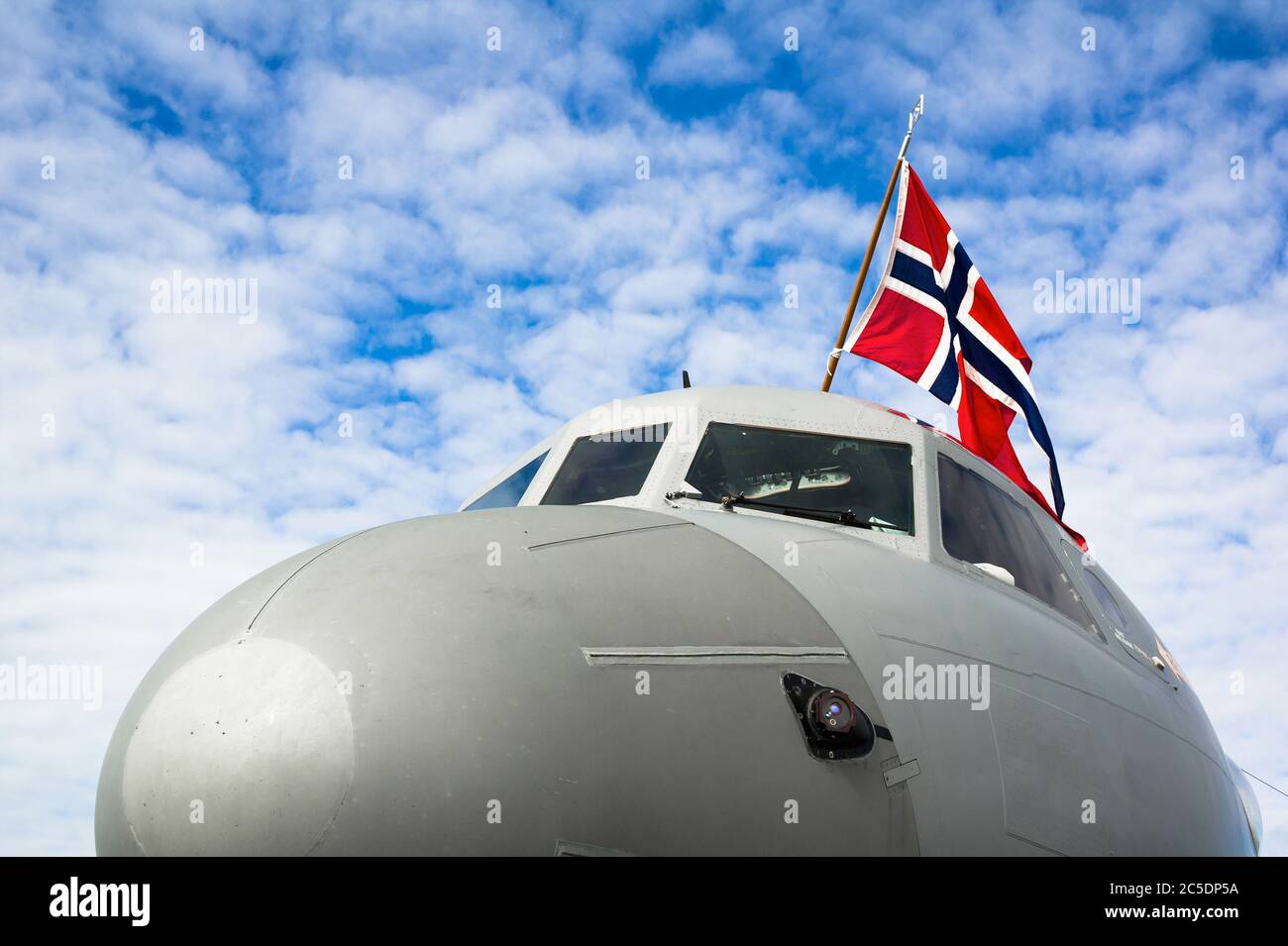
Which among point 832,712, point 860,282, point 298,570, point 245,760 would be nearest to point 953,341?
point 860,282

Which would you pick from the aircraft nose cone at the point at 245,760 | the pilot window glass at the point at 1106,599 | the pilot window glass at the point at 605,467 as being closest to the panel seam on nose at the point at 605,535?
the aircraft nose cone at the point at 245,760

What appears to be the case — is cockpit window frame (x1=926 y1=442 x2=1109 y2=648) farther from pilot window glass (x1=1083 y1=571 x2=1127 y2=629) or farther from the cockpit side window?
the cockpit side window

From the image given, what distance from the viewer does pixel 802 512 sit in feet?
18.9

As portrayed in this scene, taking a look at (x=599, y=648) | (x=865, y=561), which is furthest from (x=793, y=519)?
(x=599, y=648)

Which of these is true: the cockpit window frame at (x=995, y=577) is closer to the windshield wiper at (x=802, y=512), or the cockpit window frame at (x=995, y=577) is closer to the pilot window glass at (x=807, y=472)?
the pilot window glass at (x=807, y=472)

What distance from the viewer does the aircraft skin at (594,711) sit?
3.30m

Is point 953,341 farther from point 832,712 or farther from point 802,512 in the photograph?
point 832,712

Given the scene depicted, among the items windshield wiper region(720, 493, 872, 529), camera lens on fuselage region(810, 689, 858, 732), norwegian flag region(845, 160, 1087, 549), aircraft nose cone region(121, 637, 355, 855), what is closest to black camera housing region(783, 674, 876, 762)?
camera lens on fuselage region(810, 689, 858, 732)

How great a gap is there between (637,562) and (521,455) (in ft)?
13.1

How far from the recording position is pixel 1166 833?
5500 mm

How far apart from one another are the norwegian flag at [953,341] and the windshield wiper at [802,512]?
221 inches

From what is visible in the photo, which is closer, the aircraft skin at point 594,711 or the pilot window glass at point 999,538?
the aircraft skin at point 594,711
